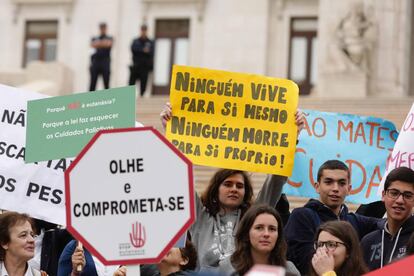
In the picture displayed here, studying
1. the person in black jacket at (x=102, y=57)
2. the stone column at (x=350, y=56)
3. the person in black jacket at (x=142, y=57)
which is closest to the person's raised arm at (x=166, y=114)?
the person in black jacket at (x=102, y=57)

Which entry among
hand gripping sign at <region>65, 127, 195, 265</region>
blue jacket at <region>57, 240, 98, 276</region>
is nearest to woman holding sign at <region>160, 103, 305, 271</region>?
blue jacket at <region>57, 240, 98, 276</region>

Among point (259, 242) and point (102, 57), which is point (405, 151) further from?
point (102, 57)

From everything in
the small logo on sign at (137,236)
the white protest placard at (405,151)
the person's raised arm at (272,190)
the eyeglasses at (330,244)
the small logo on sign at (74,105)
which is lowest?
the eyeglasses at (330,244)

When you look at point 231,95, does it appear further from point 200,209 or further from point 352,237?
point 352,237

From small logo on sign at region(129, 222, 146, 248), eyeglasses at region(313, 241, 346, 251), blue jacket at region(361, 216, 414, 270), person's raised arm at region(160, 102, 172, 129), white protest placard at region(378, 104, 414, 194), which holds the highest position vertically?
person's raised arm at region(160, 102, 172, 129)

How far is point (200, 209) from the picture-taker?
30.5ft

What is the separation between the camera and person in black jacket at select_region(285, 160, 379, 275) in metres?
9.14

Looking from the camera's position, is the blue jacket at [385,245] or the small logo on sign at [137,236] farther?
the blue jacket at [385,245]

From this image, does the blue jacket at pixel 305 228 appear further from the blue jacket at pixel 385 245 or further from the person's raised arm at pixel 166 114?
the person's raised arm at pixel 166 114

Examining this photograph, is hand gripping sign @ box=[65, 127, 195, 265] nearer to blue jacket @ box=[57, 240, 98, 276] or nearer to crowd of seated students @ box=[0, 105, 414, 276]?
crowd of seated students @ box=[0, 105, 414, 276]

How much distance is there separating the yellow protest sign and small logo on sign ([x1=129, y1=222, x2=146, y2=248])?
3000 millimetres

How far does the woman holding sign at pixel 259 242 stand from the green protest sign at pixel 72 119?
1.25 m

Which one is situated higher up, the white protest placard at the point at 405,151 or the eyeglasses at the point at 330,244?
the white protest placard at the point at 405,151

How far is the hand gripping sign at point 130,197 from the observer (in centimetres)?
659
